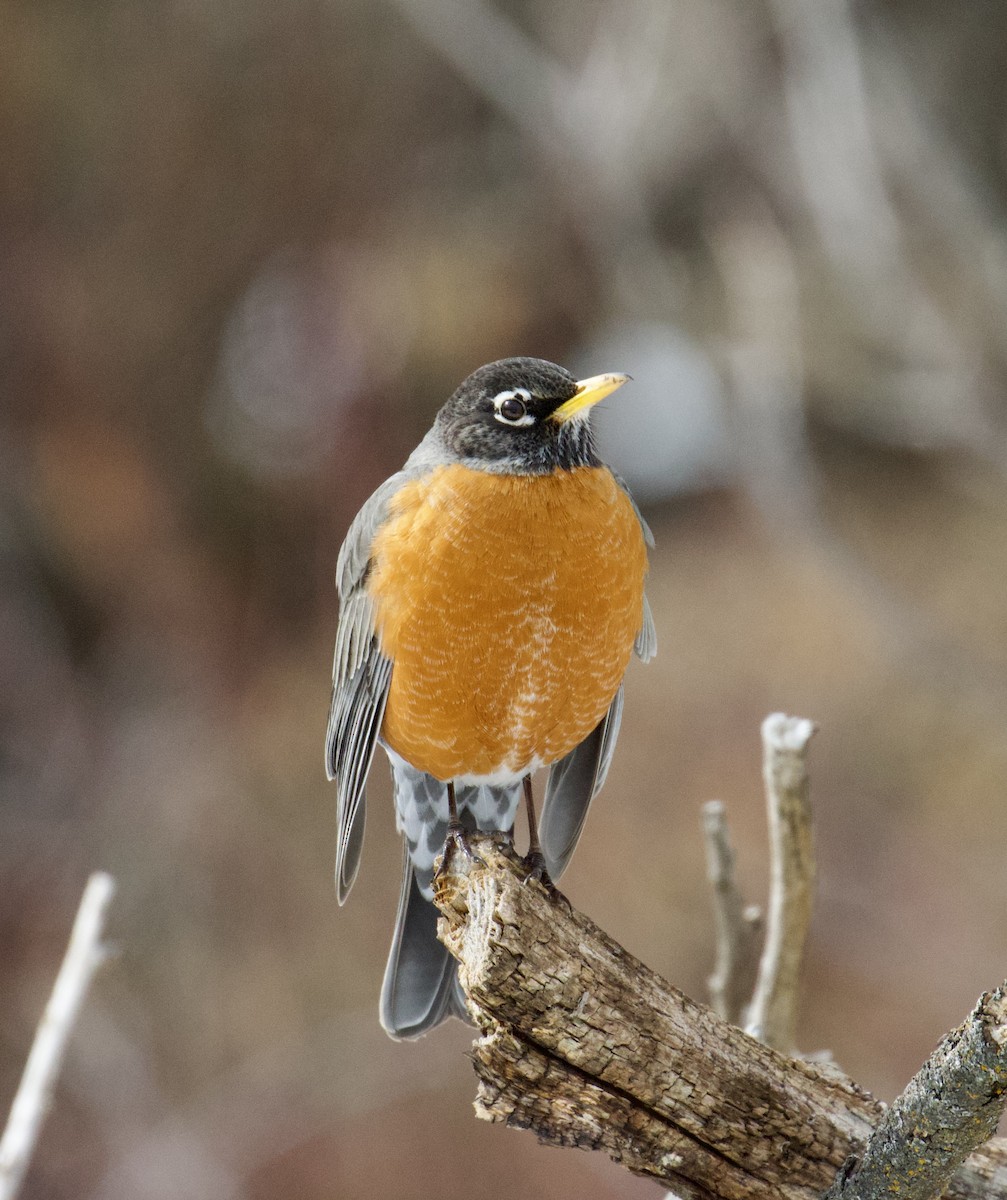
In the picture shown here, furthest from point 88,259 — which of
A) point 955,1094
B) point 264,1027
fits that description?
point 955,1094

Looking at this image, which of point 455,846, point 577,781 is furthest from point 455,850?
point 577,781

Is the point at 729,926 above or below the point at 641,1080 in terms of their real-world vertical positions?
above

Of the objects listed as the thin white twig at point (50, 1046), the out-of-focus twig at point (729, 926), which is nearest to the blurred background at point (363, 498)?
the out-of-focus twig at point (729, 926)

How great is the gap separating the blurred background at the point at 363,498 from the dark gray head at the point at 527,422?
127 inches

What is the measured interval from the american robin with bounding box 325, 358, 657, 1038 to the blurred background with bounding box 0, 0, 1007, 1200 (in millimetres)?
3244

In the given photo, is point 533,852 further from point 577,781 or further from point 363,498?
point 363,498

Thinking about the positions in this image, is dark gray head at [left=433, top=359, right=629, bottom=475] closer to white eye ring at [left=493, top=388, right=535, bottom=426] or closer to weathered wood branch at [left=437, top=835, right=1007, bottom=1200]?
white eye ring at [left=493, top=388, right=535, bottom=426]

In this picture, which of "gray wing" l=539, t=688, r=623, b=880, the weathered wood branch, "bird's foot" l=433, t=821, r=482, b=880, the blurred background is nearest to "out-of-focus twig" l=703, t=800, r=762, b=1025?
"gray wing" l=539, t=688, r=623, b=880

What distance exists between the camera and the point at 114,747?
759 centimetres

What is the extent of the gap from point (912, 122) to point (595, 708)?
13.1ft

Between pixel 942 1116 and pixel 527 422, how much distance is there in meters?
1.67

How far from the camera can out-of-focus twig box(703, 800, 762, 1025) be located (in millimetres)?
2842

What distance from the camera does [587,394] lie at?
2695 millimetres

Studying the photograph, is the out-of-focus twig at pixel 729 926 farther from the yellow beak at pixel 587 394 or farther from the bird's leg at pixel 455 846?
the yellow beak at pixel 587 394
